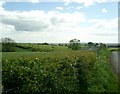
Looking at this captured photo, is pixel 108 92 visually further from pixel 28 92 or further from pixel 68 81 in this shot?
pixel 28 92

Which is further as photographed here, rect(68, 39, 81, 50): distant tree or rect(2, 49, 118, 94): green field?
rect(68, 39, 81, 50): distant tree

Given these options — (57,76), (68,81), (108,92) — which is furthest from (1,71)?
(108,92)

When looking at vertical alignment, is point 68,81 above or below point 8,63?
below

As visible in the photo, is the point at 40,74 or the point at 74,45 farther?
the point at 74,45

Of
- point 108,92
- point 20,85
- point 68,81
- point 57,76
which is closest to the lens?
point 20,85

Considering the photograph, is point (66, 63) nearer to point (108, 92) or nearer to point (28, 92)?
point (28, 92)

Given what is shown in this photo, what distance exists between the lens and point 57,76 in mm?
9078

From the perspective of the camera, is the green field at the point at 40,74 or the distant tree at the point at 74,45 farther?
the distant tree at the point at 74,45

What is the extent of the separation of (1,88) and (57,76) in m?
2.33

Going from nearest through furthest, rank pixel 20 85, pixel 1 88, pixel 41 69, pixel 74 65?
pixel 1 88 → pixel 20 85 → pixel 41 69 → pixel 74 65

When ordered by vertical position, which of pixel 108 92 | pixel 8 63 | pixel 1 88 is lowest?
pixel 108 92

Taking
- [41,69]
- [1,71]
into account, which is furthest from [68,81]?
[1,71]

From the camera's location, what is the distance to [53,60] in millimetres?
9461

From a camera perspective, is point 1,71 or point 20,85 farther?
point 20,85
